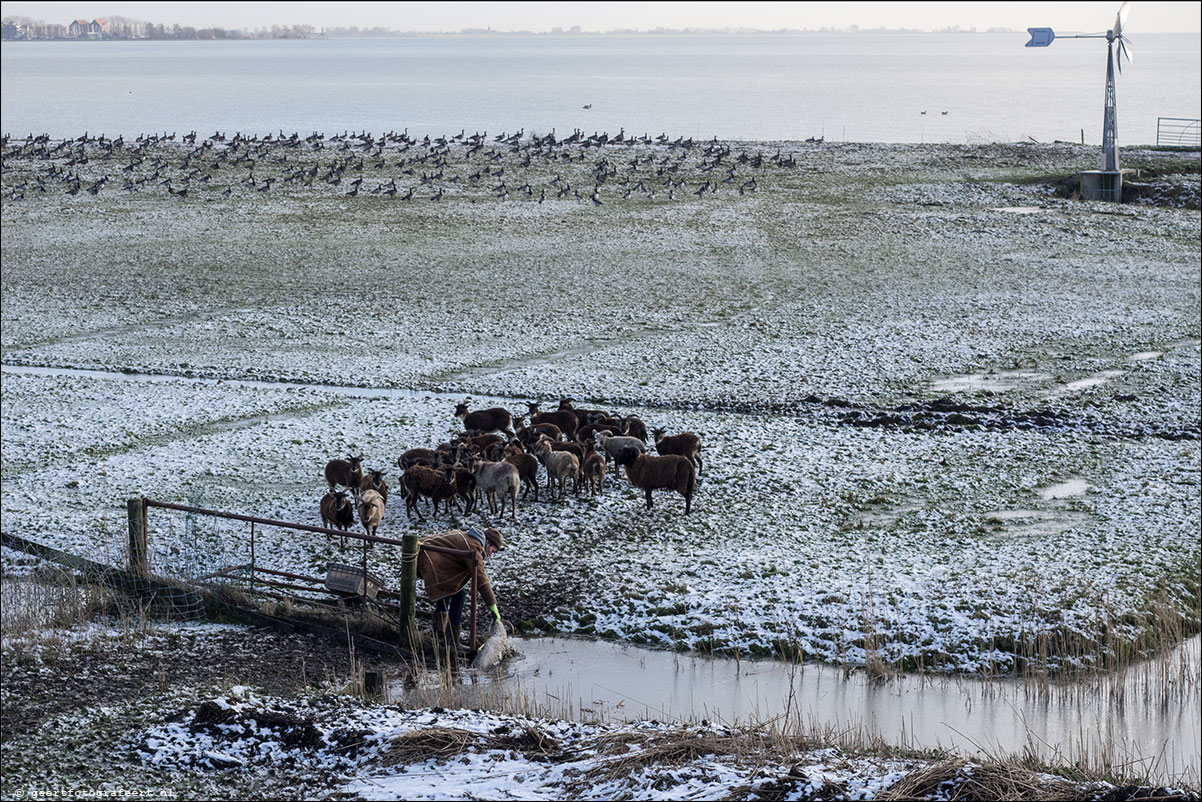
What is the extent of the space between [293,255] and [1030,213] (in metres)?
26.5

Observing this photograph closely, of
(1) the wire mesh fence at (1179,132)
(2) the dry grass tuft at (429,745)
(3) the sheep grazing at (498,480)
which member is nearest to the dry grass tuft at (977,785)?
(2) the dry grass tuft at (429,745)

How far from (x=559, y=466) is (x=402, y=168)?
132ft

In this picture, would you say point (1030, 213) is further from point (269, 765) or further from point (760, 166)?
point (269, 765)

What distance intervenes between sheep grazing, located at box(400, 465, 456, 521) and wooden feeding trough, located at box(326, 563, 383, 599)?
3.03 meters

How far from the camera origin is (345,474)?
55.0ft

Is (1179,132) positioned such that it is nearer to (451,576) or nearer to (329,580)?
(329,580)

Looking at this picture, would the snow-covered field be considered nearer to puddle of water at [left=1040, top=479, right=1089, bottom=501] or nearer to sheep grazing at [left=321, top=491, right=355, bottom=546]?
puddle of water at [left=1040, top=479, right=1089, bottom=501]

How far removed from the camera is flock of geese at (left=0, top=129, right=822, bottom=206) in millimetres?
48875

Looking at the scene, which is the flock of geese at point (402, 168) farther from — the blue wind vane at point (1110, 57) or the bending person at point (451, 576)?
the bending person at point (451, 576)

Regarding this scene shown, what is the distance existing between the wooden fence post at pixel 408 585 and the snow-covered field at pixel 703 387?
5.08 feet

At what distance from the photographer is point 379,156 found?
2328 inches

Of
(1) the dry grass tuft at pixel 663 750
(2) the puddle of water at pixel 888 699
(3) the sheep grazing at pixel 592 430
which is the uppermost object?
(3) the sheep grazing at pixel 592 430

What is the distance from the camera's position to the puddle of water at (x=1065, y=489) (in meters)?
17.2

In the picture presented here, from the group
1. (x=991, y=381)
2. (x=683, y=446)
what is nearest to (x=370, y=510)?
(x=683, y=446)
